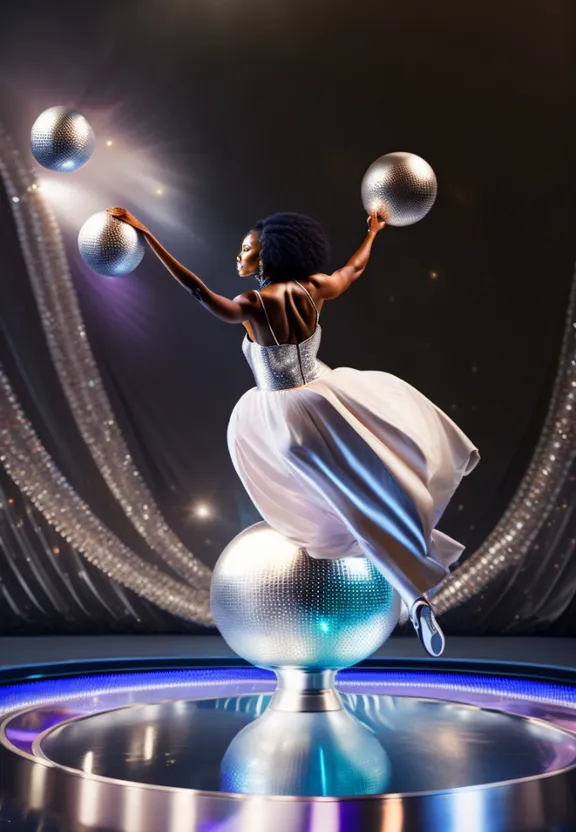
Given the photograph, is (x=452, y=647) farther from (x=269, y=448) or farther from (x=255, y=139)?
(x=255, y=139)

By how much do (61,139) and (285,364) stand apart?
3.12 feet

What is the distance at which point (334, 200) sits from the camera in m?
5.65

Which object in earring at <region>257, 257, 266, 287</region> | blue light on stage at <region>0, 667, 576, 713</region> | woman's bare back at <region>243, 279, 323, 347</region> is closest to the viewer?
woman's bare back at <region>243, 279, 323, 347</region>

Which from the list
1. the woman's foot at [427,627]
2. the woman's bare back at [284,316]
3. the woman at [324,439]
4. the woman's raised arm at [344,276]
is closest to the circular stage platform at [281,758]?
the woman's foot at [427,627]

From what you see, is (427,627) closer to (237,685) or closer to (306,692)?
(306,692)

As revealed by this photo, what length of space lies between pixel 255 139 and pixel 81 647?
2.94 m

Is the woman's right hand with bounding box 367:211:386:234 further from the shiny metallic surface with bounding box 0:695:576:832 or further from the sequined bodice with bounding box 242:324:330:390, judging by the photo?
the shiny metallic surface with bounding box 0:695:576:832

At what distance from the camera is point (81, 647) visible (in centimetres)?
521

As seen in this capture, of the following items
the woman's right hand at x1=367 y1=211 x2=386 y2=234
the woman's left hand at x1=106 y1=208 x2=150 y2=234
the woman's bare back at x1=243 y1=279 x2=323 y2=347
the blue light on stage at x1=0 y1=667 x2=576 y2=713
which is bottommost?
the blue light on stage at x1=0 y1=667 x2=576 y2=713

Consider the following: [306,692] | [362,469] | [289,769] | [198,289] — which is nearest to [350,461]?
[362,469]

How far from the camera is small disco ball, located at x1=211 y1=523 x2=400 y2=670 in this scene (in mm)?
2980

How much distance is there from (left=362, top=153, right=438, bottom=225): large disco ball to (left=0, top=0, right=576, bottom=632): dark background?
7.41ft

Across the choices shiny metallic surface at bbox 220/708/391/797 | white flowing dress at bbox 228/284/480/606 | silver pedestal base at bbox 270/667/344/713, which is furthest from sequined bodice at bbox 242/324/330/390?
shiny metallic surface at bbox 220/708/391/797

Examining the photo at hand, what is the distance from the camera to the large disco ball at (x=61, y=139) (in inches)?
118
